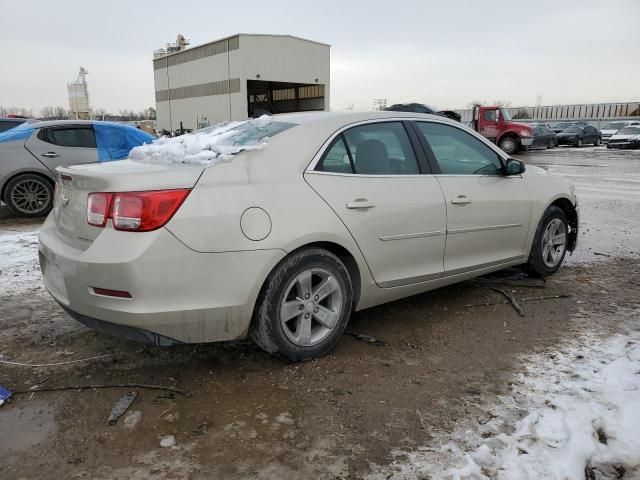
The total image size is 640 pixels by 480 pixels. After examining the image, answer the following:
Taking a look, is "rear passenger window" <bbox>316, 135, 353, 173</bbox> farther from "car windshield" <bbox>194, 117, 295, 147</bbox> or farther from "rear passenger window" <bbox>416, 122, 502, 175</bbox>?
"rear passenger window" <bbox>416, 122, 502, 175</bbox>

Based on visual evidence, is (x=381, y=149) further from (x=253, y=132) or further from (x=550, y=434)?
(x=550, y=434)

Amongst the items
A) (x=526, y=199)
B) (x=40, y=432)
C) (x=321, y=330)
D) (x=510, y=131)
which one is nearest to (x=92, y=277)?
(x=40, y=432)

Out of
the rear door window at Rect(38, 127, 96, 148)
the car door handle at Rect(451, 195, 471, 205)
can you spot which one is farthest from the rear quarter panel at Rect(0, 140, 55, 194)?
the car door handle at Rect(451, 195, 471, 205)

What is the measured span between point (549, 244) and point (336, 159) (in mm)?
2764

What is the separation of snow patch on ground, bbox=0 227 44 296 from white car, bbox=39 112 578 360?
1.69 m

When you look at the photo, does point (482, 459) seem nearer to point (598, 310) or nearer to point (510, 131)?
point (598, 310)

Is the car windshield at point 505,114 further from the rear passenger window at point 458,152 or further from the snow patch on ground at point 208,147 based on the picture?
the snow patch on ground at point 208,147

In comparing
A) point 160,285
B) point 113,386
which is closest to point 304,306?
point 160,285

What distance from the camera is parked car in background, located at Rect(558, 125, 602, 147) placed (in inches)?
1278

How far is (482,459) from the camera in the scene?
238 centimetres

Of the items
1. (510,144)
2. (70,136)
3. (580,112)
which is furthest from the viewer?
(580,112)

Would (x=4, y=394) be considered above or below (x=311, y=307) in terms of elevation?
below

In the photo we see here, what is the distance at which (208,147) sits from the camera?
10.5ft

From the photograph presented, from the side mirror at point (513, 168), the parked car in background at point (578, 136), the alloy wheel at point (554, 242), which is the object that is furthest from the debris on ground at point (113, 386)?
the parked car in background at point (578, 136)
